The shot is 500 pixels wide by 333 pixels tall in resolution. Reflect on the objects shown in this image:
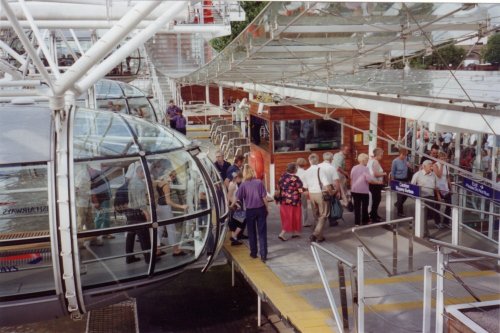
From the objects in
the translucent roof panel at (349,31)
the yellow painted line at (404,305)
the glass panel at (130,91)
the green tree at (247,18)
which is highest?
the green tree at (247,18)

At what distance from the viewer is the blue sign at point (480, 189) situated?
333 inches

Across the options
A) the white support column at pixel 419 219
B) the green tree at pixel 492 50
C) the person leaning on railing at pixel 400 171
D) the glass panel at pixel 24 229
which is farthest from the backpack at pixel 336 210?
the glass panel at pixel 24 229

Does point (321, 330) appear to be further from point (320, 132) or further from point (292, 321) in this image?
point (320, 132)

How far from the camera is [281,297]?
23.4ft

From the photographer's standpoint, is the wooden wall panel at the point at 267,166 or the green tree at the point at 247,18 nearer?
the wooden wall panel at the point at 267,166

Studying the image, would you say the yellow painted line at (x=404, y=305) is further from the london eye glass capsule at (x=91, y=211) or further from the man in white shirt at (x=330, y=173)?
the man in white shirt at (x=330, y=173)

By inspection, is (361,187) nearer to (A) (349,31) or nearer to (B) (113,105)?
(A) (349,31)

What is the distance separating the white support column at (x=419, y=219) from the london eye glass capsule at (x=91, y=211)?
3.69 metres

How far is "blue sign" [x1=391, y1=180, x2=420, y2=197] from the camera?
31.1ft

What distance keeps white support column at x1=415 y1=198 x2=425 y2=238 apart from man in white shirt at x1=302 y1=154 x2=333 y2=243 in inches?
53.0

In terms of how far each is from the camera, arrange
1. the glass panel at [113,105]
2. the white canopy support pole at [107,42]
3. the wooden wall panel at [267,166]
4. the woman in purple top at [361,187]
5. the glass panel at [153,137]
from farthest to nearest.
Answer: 1. the glass panel at [113,105]
2. the wooden wall panel at [267,166]
3. the woman in purple top at [361,187]
4. the glass panel at [153,137]
5. the white canopy support pole at [107,42]

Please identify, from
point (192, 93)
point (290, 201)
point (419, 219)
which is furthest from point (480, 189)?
point (192, 93)

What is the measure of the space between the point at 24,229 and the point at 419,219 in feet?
19.4

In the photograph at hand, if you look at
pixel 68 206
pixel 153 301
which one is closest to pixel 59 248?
pixel 68 206
